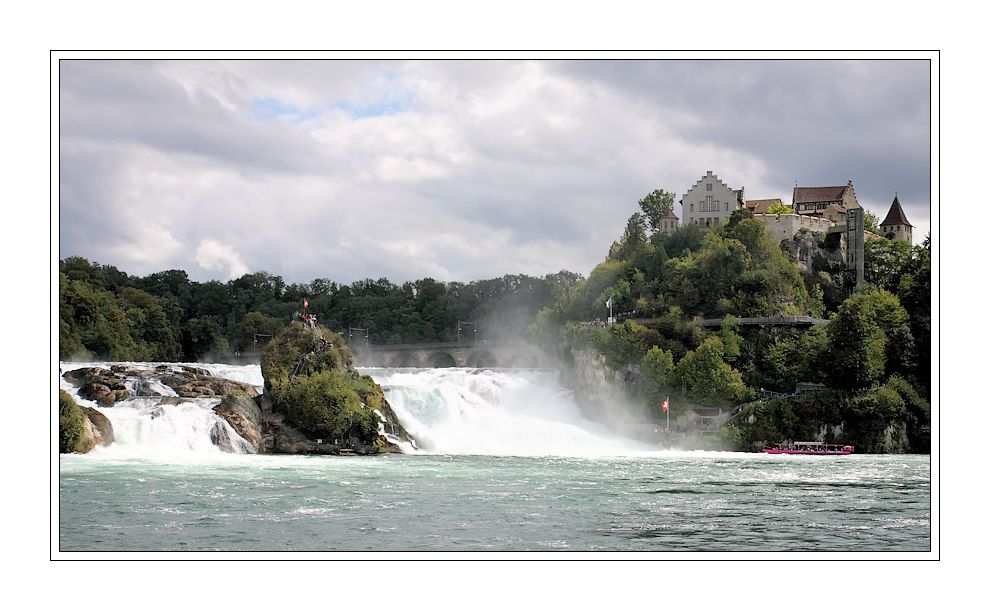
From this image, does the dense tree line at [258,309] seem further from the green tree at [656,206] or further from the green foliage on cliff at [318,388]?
the green foliage on cliff at [318,388]

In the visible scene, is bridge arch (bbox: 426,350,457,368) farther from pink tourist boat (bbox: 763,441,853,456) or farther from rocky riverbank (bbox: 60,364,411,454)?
pink tourist boat (bbox: 763,441,853,456)

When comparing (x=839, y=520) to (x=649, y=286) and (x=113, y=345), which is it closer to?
(x=649, y=286)

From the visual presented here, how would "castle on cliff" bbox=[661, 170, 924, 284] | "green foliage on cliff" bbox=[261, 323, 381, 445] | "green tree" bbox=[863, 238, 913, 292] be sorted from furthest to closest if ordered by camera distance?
"castle on cliff" bbox=[661, 170, 924, 284] < "green tree" bbox=[863, 238, 913, 292] < "green foliage on cliff" bbox=[261, 323, 381, 445]

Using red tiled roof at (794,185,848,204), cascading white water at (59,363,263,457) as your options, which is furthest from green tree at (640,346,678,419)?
red tiled roof at (794,185,848,204)

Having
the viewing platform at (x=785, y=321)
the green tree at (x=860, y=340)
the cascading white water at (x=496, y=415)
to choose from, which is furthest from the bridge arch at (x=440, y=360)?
the green tree at (x=860, y=340)

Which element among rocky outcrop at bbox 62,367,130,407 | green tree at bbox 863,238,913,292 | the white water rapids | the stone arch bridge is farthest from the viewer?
the stone arch bridge
